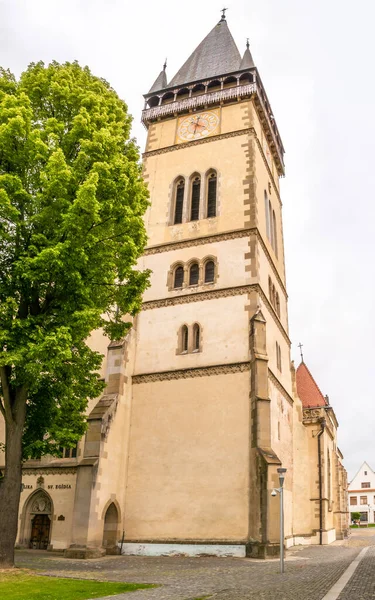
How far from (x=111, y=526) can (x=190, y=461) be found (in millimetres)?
4136

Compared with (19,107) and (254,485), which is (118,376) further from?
(19,107)

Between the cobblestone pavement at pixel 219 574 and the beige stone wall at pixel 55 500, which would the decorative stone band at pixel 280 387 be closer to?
the cobblestone pavement at pixel 219 574

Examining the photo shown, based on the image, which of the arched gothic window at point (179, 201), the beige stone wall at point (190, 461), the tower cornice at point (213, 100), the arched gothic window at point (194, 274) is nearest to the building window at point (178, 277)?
the arched gothic window at point (194, 274)

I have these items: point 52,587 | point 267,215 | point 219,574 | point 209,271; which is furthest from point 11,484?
point 267,215

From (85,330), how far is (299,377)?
26033 mm

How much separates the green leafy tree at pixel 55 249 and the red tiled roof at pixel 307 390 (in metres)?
22.3

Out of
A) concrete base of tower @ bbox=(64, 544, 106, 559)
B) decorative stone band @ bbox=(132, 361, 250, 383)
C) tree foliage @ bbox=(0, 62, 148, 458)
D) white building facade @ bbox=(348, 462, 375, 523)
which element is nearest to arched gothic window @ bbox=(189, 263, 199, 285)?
decorative stone band @ bbox=(132, 361, 250, 383)

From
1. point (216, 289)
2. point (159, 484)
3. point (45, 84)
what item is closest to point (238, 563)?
point (159, 484)

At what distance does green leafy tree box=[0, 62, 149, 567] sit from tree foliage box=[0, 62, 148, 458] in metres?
0.03

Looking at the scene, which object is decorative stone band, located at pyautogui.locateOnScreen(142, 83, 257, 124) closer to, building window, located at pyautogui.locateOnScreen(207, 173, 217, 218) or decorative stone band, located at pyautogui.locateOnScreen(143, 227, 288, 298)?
building window, located at pyautogui.locateOnScreen(207, 173, 217, 218)

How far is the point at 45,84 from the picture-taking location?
16625 mm

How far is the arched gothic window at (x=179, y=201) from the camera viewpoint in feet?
92.8

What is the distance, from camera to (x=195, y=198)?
2878 cm

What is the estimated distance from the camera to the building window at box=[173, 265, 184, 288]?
26.0m
